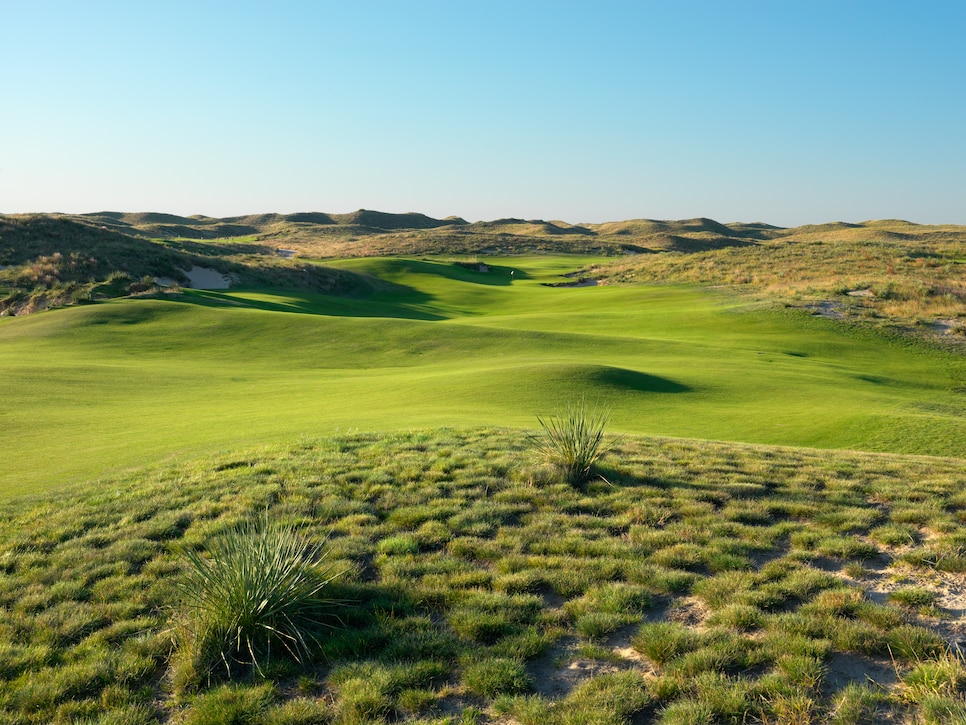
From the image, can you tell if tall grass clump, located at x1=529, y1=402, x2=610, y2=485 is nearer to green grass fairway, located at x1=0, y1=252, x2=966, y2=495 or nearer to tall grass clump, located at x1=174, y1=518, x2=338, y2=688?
green grass fairway, located at x1=0, y1=252, x2=966, y2=495

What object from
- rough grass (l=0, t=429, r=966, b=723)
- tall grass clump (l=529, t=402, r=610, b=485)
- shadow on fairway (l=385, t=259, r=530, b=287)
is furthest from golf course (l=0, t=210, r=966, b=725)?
shadow on fairway (l=385, t=259, r=530, b=287)

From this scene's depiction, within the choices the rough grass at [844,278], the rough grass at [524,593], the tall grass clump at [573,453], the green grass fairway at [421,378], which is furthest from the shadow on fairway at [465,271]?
the rough grass at [524,593]

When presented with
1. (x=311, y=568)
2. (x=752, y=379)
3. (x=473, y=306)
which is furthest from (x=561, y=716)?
(x=473, y=306)

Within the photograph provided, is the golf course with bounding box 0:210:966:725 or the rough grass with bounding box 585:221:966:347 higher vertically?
the rough grass with bounding box 585:221:966:347

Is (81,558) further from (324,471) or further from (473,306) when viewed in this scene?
(473,306)

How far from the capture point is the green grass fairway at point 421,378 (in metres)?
15.3

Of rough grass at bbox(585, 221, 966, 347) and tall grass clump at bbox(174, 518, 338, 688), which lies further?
rough grass at bbox(585, 221, 966, 347)

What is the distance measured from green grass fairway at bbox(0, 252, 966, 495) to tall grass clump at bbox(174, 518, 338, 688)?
6.58m

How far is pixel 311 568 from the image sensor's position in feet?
20.8

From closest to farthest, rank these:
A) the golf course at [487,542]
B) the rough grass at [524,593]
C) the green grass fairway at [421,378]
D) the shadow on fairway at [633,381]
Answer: the rough grass at [524,593]
the golf course at [487,542]
the green grass fairway at [421,378]
the shadow on fairway at [633,381]

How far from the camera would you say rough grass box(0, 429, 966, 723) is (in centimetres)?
507

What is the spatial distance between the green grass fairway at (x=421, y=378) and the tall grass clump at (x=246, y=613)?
6583 millimetres

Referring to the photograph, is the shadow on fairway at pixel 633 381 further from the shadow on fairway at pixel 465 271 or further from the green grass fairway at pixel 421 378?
the shadow on fairway at pixel 465 271

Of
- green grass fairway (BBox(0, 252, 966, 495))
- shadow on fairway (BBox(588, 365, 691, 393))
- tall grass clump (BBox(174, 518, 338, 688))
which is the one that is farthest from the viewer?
shadow on fairway (BBox(588, 365, 691, 393))
